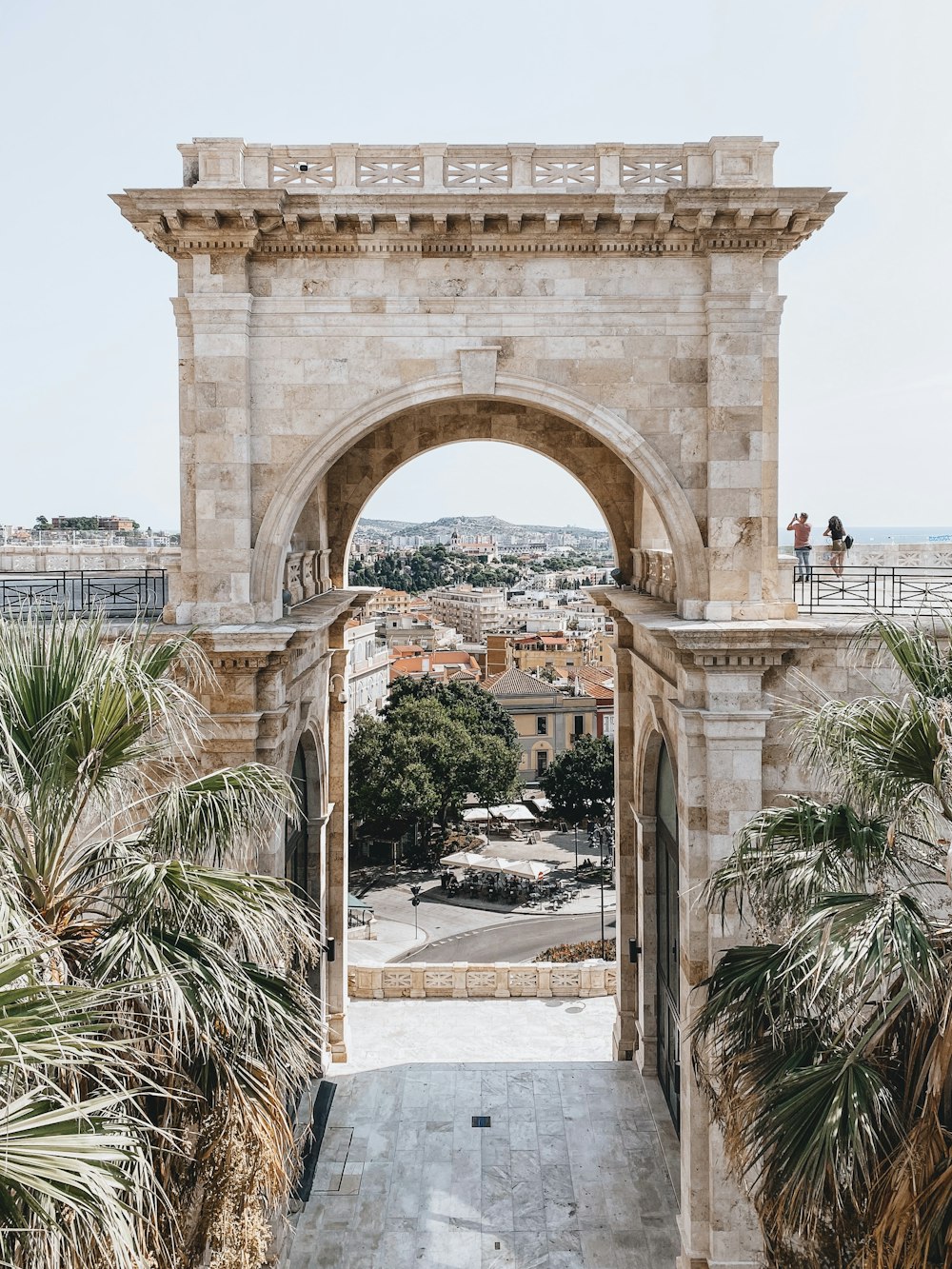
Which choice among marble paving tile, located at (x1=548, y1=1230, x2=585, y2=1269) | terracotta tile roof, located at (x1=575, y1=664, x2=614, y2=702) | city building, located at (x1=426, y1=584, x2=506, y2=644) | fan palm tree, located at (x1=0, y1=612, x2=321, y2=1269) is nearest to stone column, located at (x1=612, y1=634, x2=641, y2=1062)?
marble paving tile, located at (x1=548, y1=1230, x2=585, y2=1269)

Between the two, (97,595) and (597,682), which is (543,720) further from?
(97,595)

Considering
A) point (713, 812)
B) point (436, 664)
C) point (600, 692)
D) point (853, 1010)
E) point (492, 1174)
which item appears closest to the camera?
point (853, 1010)

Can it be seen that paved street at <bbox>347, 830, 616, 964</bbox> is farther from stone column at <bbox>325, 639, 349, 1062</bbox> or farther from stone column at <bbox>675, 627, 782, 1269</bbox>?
stone column at <bbox>675, 627, 782, 1269</bbox>

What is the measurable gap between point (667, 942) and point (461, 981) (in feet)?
21.2

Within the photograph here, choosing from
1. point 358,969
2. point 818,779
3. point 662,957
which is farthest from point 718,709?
→ point 358,969

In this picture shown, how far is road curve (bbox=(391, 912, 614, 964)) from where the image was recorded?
38.2m

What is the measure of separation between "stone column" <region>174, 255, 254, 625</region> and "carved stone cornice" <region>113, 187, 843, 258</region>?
67 centimetres

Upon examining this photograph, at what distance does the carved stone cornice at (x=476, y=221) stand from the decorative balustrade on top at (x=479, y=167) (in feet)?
0.77

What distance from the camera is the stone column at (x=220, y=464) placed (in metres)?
13.3

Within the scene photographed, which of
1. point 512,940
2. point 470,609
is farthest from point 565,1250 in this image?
point 470,609

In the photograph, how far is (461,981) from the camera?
2223 cm

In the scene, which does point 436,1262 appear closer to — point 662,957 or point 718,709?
point 662,957

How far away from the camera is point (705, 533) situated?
1350 centimetres

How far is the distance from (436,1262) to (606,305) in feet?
41.3
